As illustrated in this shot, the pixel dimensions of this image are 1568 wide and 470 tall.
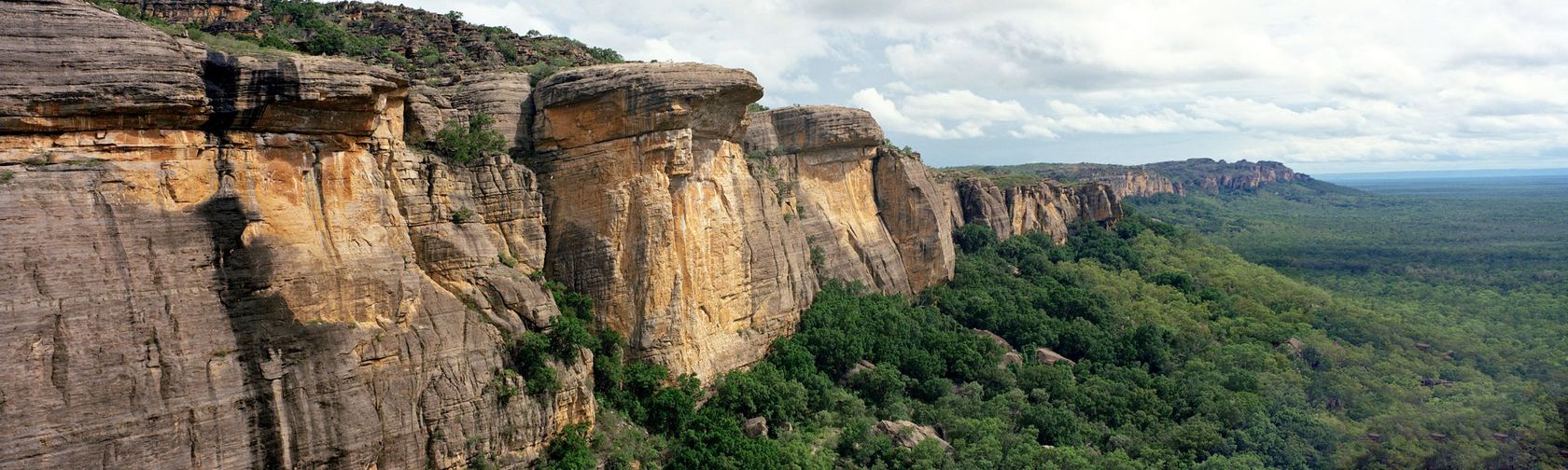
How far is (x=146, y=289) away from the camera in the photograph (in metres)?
18.6

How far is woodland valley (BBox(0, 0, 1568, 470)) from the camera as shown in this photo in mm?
18250

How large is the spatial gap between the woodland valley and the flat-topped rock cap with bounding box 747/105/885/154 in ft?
0.60

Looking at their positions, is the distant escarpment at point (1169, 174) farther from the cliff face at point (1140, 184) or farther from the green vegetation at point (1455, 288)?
the green vegetation at point (1455, 288)

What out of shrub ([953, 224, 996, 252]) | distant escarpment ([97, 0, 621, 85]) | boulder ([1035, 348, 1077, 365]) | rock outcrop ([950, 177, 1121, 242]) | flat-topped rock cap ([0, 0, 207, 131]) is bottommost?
boulder ([1035, 348, 1077, 365])

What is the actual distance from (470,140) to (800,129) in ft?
67.4

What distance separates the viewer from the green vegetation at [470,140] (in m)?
26.2

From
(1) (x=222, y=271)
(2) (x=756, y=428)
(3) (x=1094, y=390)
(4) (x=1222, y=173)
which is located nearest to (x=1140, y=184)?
(4) (x=1222, y=173)

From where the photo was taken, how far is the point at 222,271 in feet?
64.7

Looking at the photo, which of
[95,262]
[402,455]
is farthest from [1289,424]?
[95,262]

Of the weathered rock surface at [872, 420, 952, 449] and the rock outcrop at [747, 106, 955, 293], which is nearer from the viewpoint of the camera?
the weathered rock surface at [872, 420, 952, 449]

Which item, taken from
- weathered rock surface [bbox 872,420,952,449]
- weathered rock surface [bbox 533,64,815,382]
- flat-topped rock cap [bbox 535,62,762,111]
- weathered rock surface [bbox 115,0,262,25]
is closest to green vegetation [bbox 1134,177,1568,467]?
weathered rock surface [bbox 872,420,952,449]

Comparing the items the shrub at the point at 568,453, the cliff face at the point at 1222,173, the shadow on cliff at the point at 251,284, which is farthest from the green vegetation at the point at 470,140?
the cliff face at the point at 1222,173

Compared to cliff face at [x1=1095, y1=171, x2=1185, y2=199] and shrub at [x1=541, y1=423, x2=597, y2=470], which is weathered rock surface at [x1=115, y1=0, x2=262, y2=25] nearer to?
shrub at [x1=541, y1=423, x2=597, y2=470]

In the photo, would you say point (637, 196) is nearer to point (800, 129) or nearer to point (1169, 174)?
point (800, 129)
